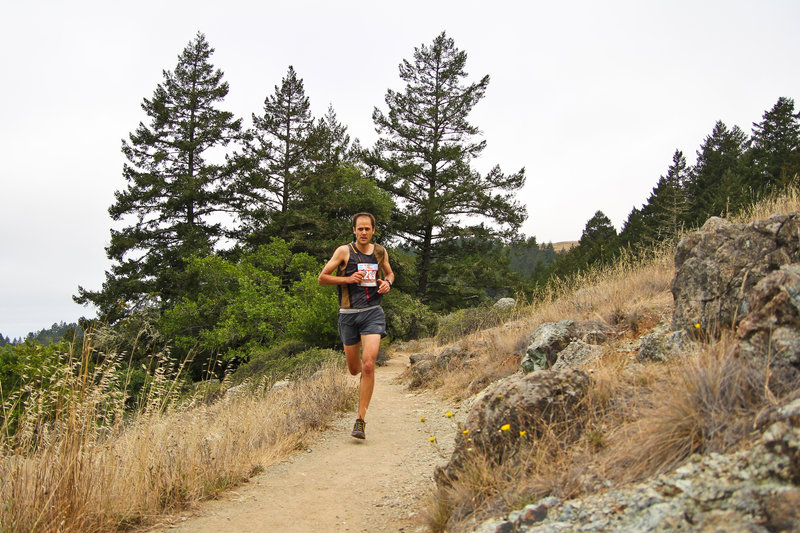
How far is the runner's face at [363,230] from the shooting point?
16.8 feet

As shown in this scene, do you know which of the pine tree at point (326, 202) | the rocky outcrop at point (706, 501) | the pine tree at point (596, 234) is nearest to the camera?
the rocky outcrop at point (706, 501)

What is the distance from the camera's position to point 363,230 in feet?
16.8

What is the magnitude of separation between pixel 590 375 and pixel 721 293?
134 centimetres

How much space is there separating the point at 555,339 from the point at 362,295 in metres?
2.23

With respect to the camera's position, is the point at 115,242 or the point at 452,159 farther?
the point at 452,159

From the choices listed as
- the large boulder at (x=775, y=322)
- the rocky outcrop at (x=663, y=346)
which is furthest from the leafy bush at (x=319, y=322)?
the large boulder at (x=775, y=322)

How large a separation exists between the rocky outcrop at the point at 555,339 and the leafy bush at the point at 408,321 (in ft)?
41.7

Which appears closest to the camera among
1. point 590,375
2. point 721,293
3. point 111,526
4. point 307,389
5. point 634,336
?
point 111,526

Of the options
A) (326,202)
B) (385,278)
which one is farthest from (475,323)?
(326,202)

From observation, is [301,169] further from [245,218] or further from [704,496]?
[704,496]

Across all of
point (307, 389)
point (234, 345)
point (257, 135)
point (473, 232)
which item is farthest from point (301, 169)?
point (307, 389)

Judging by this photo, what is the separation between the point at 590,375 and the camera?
325 centimetres

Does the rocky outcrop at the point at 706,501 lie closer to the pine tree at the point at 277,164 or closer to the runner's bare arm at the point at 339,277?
the runner's bare arm at the point at 339,277

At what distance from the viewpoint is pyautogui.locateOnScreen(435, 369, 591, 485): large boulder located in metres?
2.90
